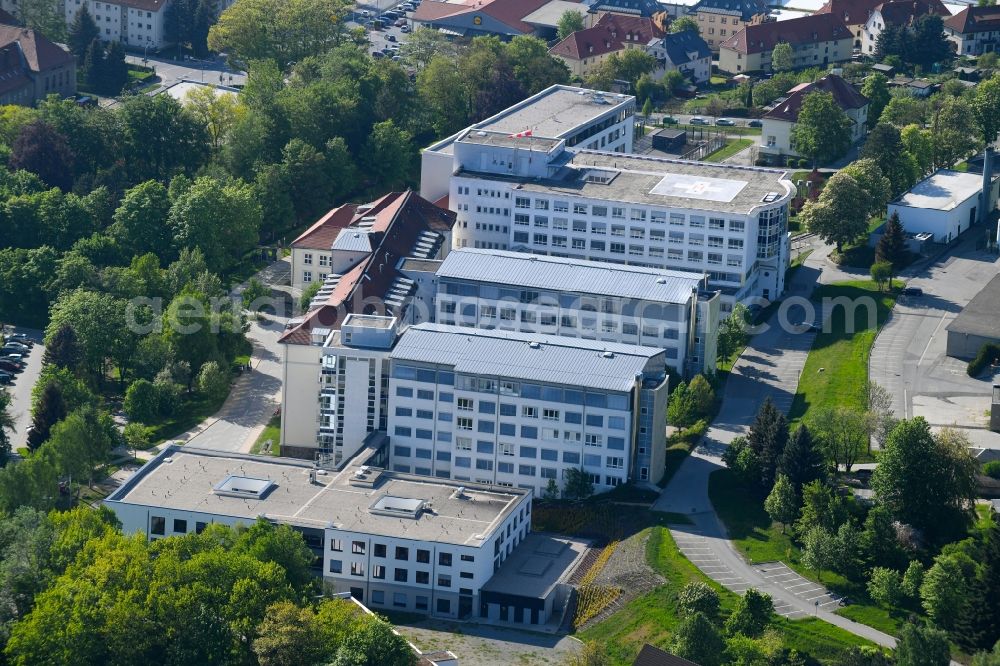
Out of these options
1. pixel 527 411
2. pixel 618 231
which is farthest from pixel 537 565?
pixel 618 231

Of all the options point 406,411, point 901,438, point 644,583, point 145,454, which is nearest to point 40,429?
point 145,454

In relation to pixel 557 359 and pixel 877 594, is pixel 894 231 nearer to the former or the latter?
pixel 557 359

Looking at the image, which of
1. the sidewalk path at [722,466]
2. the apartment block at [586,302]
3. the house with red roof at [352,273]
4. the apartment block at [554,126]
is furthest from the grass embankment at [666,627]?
the apartment block at [554,126]

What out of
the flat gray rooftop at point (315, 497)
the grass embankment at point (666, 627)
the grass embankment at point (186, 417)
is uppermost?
the flat gray rooftop at point (315, 497)

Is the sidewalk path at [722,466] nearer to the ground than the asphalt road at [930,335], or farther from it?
nearer to the ground

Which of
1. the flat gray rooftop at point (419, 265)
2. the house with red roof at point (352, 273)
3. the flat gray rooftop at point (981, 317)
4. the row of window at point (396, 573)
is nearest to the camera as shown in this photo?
the row of window at point (396, 573)

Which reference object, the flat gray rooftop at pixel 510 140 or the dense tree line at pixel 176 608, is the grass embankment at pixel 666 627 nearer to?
the dense tree line at pixel 176 608
